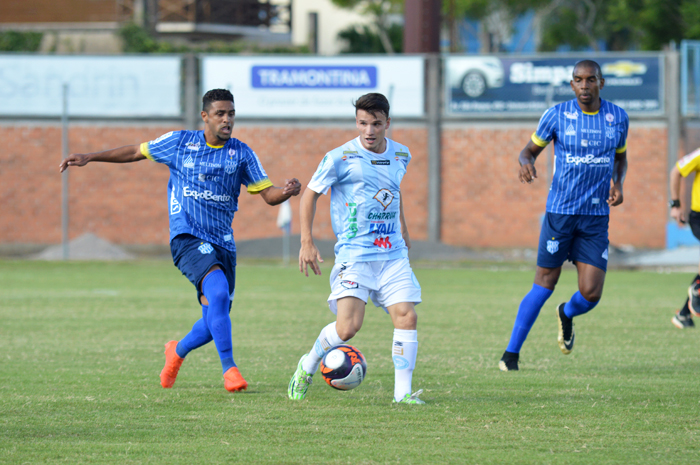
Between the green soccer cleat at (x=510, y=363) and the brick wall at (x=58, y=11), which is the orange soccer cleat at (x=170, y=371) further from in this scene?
the brick wall at (x=58, y=11)

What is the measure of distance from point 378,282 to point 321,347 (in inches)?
22.7

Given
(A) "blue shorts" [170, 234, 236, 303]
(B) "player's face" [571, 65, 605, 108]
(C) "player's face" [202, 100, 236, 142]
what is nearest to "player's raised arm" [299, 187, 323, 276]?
(A) "blue shorts" [170, 234, 236, 303]

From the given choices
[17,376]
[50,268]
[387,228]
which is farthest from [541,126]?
[50,268]

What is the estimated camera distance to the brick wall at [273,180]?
25672 mm

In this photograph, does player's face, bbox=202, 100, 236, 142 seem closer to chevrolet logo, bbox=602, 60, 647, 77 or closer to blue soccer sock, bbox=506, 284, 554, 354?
blue soccer sock, bbox=506, 284, 554, 354

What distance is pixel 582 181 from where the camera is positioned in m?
7.14

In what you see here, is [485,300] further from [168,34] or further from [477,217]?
[168,34]

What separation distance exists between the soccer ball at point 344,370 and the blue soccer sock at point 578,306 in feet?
6.95

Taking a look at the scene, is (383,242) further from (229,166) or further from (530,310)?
(530,310)

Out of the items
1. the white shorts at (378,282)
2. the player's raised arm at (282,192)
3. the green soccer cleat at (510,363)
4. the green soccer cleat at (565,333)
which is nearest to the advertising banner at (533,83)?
the green soccer cleat at (565,333)

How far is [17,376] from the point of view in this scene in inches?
272

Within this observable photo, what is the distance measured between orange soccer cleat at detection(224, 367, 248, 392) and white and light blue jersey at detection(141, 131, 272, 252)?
92 centimetres

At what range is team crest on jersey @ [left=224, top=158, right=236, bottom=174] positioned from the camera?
21.5 feet

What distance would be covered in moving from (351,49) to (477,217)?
35347 millimetres
